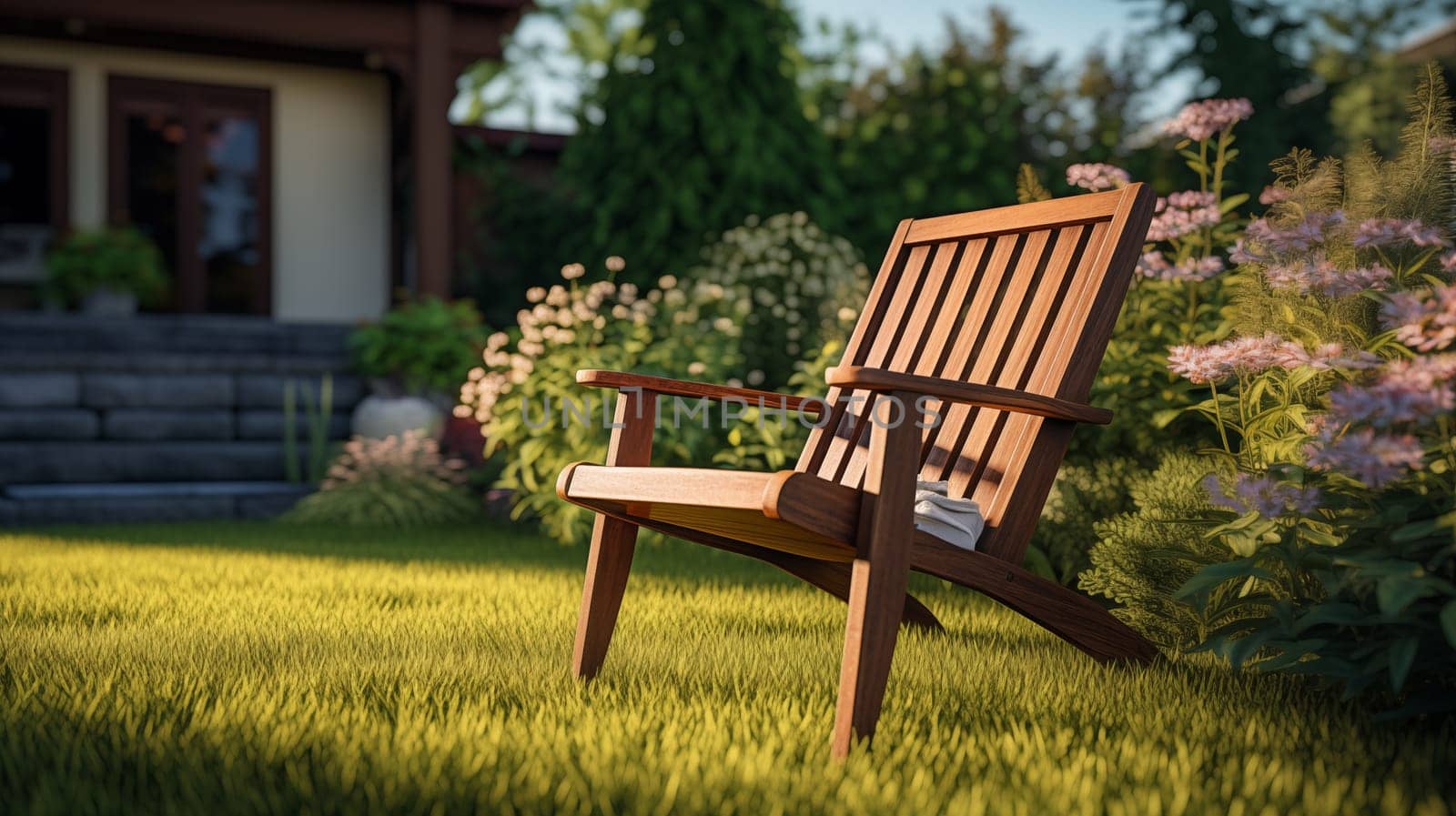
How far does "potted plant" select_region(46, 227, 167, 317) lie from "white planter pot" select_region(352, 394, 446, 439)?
8.35 feet

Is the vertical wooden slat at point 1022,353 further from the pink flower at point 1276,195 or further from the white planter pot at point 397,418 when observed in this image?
the white planter pot at point 397,418

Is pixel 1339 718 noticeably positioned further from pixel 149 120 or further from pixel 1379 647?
pixel 149 120

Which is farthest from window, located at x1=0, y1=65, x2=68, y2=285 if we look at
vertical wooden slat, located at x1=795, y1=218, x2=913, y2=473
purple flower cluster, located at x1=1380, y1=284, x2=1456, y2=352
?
purple flower cluster, located at x1=1380, y1=284, x2=1456, y2=352

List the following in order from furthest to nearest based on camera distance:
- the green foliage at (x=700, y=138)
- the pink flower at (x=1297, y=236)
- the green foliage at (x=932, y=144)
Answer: the green foliage at (x=932, y=144) → the green foliage at (x=700, y=138) → the pink flower at (x=1297, y=236)

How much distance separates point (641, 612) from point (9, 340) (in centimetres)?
569

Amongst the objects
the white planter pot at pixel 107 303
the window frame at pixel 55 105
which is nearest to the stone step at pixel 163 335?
the white planter pot at pixel 107 303

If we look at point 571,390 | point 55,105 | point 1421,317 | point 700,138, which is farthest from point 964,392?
point 55,105

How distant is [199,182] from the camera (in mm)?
9164

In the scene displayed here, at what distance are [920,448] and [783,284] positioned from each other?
14.2 feet

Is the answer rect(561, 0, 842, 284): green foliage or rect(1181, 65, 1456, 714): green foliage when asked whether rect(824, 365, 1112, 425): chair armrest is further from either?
rect(561, 0, 842, 284): green foliage

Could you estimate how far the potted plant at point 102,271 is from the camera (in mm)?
8312

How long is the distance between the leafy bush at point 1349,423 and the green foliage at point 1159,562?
9cm

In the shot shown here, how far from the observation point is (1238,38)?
390 inches

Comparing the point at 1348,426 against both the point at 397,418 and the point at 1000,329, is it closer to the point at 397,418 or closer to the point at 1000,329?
the point at 1000,329
